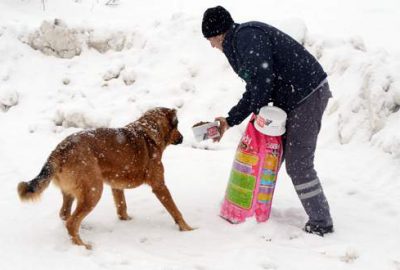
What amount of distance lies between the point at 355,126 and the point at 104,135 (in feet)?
11.3

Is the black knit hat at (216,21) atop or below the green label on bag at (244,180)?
atop

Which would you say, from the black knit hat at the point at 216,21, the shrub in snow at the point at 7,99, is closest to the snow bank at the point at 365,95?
the black knit hat at the point at 216,21

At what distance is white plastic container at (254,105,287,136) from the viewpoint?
398 centimetres

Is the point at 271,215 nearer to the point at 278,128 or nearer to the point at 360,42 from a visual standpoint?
the point at 278,128

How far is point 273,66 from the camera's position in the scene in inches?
157

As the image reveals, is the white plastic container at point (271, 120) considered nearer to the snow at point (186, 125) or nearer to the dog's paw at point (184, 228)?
the snow at point (186, 125)

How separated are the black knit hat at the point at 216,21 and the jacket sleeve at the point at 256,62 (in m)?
0.16

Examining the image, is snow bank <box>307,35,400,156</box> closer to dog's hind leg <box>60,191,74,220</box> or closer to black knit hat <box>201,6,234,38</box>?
black knit hat <box>201,6,234,38</box>

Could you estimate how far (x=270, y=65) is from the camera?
150 inches

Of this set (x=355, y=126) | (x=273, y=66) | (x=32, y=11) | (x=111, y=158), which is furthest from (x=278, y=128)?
(x=32, y=11)

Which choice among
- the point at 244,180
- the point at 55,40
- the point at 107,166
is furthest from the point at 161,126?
the point at 55,40

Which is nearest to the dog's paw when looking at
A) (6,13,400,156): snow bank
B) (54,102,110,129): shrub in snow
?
(6,13,400,156): snow bank

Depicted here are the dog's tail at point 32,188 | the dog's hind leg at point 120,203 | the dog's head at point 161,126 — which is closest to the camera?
the dog's tail at point 32,188

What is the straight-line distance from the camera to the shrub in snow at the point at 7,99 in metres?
7.12
